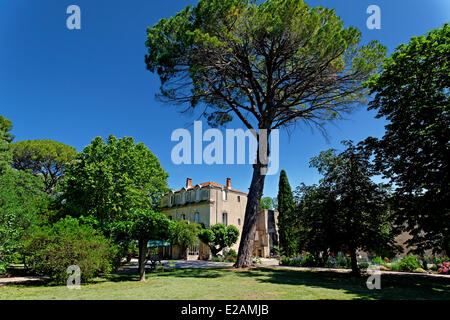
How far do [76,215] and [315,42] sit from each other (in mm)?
16957

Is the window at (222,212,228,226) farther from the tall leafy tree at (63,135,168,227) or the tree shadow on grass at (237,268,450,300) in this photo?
the tree shadow on grass at (237,268,450,300)

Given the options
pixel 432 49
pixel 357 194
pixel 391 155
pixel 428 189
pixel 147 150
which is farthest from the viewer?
pixel 147 150

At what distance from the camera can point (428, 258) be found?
16438mm

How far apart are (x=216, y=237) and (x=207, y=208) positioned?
4.25 m

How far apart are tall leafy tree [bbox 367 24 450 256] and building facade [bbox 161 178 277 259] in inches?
803

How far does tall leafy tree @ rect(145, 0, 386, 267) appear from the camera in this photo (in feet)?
37.7

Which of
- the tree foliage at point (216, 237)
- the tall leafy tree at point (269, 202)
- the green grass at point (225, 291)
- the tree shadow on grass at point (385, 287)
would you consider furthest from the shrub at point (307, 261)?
the tall leafy tree at point (269, 202)

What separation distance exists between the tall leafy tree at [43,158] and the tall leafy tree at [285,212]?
24585mm

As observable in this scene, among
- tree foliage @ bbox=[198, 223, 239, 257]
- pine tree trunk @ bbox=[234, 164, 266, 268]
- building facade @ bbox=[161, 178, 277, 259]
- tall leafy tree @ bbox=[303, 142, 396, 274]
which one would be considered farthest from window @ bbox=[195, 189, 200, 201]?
tall leafy tree @ bbox=[303, 142, 396, 274]

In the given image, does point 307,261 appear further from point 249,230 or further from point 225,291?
point 225,291

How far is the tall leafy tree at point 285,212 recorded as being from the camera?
2489 cm

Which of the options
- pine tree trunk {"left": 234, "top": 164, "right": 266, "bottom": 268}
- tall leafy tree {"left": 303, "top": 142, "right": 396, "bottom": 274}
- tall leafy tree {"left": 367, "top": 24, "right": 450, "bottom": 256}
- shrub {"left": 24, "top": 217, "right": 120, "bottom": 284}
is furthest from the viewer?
pine tree trunk {"left": 234, "top": 164, "right": 266, "bottom": 268}

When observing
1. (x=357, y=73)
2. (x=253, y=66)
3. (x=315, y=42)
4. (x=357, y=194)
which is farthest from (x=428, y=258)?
(x=253, y=66)
